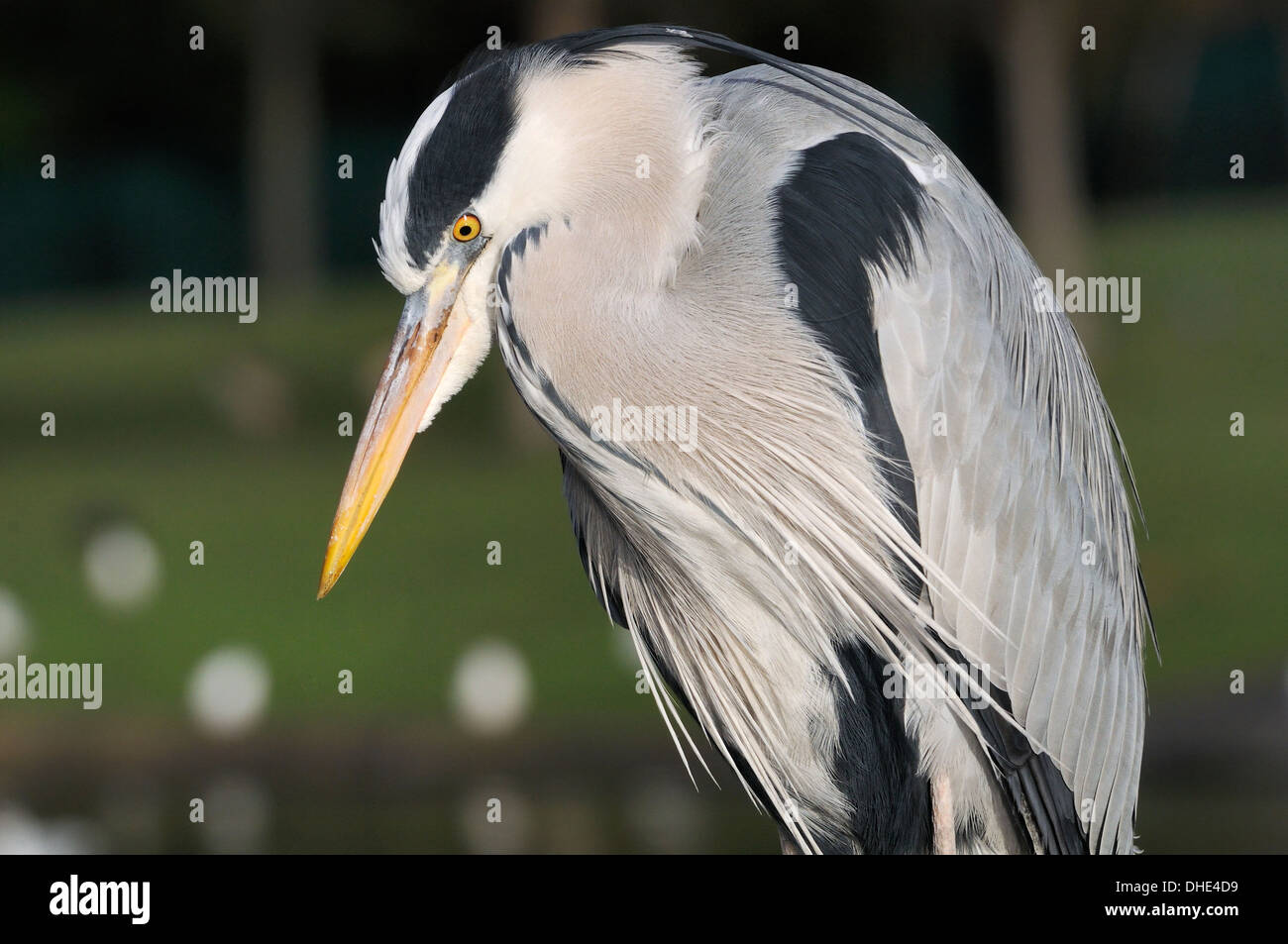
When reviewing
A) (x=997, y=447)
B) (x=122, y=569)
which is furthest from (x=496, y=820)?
(x=122, y=569)

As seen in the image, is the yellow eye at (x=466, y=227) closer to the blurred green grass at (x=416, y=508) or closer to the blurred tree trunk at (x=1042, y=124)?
the blurred green grass at (x=416, y=508)

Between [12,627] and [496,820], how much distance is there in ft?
9.64

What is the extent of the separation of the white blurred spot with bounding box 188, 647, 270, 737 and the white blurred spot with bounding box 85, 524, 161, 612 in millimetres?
668

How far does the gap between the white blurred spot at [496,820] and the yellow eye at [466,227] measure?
9.45 feet

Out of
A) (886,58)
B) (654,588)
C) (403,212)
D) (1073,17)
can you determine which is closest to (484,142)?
(403,212)

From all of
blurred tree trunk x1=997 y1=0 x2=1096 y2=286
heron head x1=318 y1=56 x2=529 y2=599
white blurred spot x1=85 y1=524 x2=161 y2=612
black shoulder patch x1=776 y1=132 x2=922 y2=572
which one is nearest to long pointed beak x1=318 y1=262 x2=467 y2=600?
heron head x1=318 y1=56 x2=529 y2=599

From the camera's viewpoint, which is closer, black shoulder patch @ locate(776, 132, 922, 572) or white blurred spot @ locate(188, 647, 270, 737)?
black shoulder patch @ locate(776, 132, 922, 572)

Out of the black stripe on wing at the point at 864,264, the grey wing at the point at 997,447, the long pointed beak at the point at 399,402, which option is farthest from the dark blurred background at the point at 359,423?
the long pointed beak at the point at 399,402

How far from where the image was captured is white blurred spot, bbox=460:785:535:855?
180 inches

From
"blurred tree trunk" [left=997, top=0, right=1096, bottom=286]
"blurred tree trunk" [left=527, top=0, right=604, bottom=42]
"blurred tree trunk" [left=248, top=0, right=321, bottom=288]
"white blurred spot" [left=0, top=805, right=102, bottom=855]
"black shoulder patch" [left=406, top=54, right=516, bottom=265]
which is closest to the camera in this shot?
"black shoulder patch" [left=406, top=54, right=516, bottom=265]

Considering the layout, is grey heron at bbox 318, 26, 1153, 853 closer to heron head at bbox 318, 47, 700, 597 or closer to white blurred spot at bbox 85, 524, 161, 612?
heron head at bbox 318, 47, 700, 597

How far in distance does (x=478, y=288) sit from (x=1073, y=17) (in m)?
7.84

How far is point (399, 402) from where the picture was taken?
6.15ft
